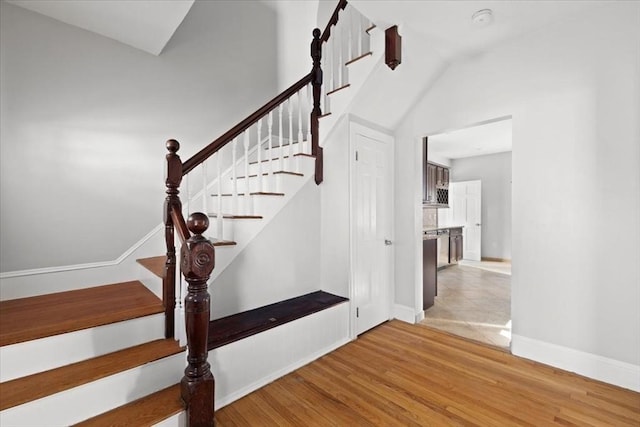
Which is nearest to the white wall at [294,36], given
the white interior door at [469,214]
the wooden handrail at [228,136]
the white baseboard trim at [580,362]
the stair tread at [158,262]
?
the wooden handrail at [228,136]

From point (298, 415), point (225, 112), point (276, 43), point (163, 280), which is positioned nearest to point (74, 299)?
point (163, 280)

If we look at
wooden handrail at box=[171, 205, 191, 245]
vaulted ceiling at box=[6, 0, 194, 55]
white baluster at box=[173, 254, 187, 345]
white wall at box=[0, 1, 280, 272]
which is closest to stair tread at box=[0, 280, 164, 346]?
white baluster at box=[173, 254, 187, 345]

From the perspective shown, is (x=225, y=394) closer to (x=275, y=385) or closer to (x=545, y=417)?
(x=275, y=385)

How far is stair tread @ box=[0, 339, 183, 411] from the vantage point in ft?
4.29

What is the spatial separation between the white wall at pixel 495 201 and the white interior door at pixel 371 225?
5.41 metres

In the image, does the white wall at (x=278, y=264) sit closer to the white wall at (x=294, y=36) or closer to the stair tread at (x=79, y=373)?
the stair tread at (x=79, y=373)

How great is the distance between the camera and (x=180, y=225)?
5.37 feet

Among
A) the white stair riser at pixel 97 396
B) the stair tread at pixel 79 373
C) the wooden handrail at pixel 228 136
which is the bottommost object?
the white stair riser at pixel 97 396

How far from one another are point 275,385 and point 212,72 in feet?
10.9

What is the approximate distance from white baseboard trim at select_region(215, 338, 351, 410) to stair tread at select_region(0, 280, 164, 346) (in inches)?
29.5

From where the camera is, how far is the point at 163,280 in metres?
1.92

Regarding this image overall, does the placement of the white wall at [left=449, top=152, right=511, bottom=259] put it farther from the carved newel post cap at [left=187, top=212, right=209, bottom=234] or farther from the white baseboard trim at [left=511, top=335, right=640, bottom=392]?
the carved newel post cap at [left=187, top=212, right=209, bottom=234]

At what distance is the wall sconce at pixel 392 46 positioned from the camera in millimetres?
2311

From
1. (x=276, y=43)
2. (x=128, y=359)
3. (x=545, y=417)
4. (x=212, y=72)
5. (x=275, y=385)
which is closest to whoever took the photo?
(x=128, y=359)
